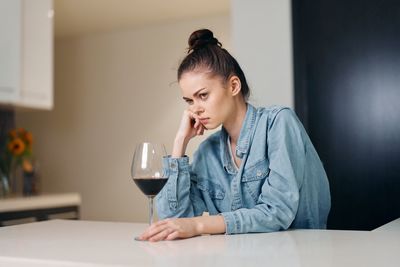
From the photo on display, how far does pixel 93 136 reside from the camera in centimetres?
480

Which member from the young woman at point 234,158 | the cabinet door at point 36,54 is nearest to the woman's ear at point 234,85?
the young woman at point 234,158

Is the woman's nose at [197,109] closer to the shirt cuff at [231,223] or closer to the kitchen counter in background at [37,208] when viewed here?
the shirt cuff at [231,223]

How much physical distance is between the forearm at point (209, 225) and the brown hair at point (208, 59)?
46 centimetres

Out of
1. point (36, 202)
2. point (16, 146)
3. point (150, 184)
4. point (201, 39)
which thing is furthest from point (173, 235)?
point (16, 146)

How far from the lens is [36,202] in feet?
10.8

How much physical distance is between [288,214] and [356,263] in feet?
1.53

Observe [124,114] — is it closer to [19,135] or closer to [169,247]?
[19,135]

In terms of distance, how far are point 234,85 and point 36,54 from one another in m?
2.30

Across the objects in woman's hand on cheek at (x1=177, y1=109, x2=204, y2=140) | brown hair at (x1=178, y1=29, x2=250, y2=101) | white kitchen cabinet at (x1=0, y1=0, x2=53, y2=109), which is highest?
white kitchen cabinet at (x1=0, y1=0, x2=53, y2=109)

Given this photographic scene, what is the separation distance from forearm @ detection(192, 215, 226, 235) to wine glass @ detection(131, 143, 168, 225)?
0.11 m

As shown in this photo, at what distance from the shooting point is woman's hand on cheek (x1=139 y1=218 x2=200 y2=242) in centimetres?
109

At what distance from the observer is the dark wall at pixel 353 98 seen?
2305 millimetres

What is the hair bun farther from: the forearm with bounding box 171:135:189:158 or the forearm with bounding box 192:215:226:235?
the forearm with bounding box 192:215:226:235

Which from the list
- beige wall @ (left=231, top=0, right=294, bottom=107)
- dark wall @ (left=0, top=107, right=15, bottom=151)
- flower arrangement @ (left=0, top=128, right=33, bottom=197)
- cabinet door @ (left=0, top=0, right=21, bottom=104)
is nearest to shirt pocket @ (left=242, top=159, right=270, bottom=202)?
beige wall @ (left=231, top=0, right=294, bottom=107)
